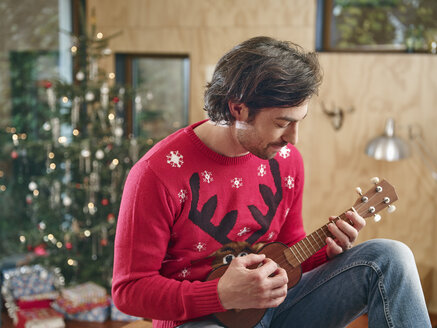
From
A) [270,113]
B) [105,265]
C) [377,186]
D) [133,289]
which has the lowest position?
[105,265]

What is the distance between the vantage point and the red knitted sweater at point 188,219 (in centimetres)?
137

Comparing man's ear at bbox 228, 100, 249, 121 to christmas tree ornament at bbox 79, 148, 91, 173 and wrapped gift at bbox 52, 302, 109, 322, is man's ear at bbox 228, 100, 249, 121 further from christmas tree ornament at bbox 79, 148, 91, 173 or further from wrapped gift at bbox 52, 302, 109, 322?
wrapped gift at bbox 52, 302, 109, 322

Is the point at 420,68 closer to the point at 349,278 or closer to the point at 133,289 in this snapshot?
the point at 349,278

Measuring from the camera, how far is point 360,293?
1.42 meters

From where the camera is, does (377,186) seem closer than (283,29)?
Yes

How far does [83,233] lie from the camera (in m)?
2.98

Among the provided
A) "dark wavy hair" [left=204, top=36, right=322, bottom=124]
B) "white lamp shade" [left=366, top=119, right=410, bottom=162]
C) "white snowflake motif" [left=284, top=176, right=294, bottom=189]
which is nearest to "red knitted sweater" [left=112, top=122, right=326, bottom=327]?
"white snowflake motif" [left=284, top=176, right=294, bottom=189]

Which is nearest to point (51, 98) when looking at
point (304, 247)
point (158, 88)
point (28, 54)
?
point (28, 54)

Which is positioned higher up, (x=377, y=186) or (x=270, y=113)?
(x=270, y=113)

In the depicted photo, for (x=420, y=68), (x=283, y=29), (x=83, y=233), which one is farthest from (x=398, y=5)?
(x=83, y=233)

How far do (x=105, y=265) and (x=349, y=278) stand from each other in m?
1.87

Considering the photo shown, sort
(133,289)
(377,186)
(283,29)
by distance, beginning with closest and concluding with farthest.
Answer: (133,289), (377,186), (283,29)

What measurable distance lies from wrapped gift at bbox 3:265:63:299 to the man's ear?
2.01 metres

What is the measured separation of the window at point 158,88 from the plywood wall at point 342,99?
18 cm
